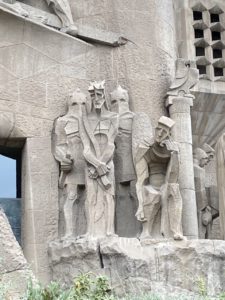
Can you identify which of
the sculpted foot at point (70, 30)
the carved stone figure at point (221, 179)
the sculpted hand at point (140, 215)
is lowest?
the sculpted hand at point (140, 215)

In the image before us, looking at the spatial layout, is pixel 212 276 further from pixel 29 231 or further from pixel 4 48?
pixel 4 48

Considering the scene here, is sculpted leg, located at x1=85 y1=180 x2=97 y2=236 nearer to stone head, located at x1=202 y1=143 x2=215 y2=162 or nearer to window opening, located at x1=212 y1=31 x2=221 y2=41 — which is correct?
stone head, located at x1=202 y1=143 x2=215 y2=162

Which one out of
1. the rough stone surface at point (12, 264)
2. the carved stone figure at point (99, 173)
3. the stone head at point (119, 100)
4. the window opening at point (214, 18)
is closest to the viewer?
the rough stone surface at point (12, 264)

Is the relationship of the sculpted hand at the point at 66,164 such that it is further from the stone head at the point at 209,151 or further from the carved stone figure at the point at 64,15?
the stone head at the point at 209,151

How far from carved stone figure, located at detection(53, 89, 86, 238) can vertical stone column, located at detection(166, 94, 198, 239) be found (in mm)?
1201

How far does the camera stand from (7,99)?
7.98 metres

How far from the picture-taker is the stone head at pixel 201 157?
8.75m

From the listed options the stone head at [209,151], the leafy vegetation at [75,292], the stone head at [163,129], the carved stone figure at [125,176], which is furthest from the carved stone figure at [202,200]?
the leafy vegetation at [75,292]

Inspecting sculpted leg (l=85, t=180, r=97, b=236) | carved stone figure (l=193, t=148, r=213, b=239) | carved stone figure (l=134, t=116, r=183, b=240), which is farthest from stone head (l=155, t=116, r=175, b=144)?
carved stone figure (l=193, t=148, r=213, b=239)

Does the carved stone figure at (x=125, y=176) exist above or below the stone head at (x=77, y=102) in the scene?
below

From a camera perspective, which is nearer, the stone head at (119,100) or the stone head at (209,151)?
the stone head at (119,100)

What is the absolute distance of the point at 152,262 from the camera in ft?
23.3

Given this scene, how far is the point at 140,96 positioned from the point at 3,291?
4.84 meters

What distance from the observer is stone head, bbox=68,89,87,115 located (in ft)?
26.2
